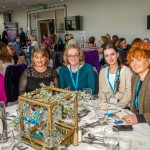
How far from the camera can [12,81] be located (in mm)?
3705

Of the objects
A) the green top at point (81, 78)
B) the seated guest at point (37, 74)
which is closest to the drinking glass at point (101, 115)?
the green top at point (81, 78)

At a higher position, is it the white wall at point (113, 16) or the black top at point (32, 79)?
the white wall at point (113, 16)

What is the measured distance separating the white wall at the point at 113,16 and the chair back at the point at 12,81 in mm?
6199

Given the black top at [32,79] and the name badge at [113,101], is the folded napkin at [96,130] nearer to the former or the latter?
the name badge at [113,101]

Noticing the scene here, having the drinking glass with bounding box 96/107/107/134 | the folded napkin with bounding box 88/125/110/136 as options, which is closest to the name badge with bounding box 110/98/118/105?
the drinking glass with bounding box 96/107/107/134

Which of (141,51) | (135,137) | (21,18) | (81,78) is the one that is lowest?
(135,137)

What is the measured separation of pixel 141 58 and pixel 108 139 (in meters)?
1.02

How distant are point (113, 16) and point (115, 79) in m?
7.54

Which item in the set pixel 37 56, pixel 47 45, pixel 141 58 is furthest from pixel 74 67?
pixel 47 45

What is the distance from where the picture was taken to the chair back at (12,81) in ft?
12.0

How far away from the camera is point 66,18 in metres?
11.4

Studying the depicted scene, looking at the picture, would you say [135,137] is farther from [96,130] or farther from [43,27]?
[43,27]

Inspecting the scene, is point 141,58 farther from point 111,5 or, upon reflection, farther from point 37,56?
point 111,5

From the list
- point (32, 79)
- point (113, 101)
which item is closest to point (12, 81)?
point (32, 79)
